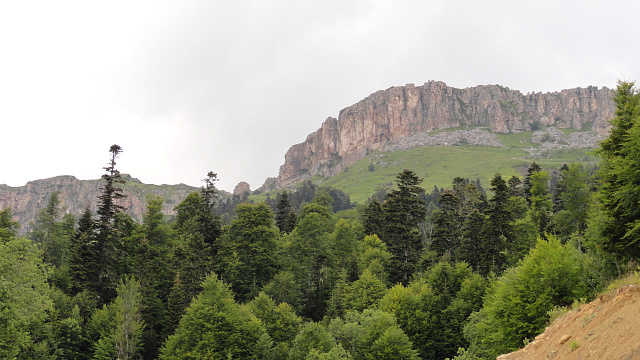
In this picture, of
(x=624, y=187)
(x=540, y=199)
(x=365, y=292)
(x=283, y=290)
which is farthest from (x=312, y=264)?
(x=624, y=187)

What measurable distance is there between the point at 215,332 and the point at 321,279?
2186 cm

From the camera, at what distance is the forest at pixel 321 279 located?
23.8 m

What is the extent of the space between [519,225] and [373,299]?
2064cm

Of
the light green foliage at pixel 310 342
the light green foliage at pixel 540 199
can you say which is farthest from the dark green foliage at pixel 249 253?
the light green foliage at pixel 540 199

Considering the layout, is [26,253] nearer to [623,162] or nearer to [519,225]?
[623,162]

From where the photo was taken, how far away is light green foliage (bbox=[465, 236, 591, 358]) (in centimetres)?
2312

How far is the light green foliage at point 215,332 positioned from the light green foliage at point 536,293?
21676 mm

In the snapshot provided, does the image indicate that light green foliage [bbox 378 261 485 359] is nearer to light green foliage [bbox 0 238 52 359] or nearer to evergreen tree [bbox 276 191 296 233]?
light green foliage [bbox 0 238 52 359]

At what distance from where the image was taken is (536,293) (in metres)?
23.8

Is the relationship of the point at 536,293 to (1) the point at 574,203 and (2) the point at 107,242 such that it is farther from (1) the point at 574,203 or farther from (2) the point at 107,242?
(2) the point at 107,242

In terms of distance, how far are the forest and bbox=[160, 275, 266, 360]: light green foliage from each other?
125mm

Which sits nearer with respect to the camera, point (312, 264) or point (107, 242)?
point (107, 242)

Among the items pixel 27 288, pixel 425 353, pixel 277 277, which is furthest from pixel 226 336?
pixel 425 353

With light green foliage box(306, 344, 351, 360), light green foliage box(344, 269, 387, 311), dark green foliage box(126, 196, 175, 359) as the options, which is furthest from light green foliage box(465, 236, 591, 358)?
dark green foliage box(126, 196, 175, 359)
